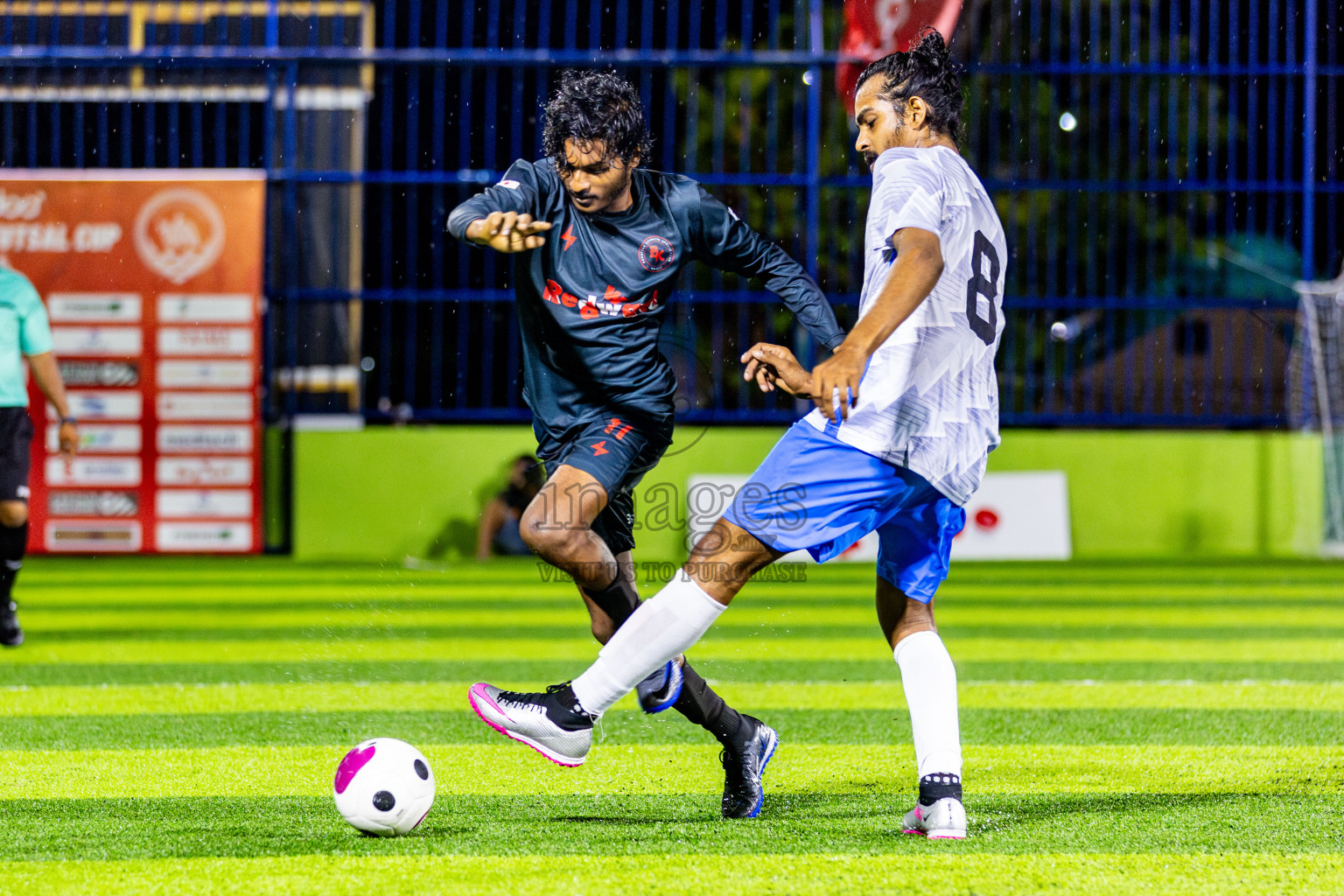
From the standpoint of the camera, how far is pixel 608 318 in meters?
4.07

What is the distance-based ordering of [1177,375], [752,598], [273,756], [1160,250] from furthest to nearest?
[1160,250] < [1177,375] < [752,598] < [273,756]

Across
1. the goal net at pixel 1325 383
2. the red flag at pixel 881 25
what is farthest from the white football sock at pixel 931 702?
the goal net at pixel 1325 383

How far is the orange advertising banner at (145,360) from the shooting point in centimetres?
1285

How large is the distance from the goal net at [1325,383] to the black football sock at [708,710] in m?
10.8

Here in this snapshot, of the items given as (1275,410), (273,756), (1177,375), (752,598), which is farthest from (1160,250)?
(273,756)

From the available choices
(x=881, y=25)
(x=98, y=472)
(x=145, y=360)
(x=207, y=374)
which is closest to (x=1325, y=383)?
(x=881, y=25)

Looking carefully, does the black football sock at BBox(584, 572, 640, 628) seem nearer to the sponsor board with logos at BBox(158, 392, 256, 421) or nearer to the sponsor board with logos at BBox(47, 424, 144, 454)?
the sponsor board with logos at BBox(158, 392, 256, 421)

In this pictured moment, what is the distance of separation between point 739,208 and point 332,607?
224 inches

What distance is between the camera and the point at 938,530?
11.5 ft

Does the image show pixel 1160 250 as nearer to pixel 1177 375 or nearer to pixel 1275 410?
pixel 1177 375

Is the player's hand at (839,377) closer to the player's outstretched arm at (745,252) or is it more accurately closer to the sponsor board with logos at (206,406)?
the player's outstretched arm at (745,252)

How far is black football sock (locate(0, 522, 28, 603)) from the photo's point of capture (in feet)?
23.6

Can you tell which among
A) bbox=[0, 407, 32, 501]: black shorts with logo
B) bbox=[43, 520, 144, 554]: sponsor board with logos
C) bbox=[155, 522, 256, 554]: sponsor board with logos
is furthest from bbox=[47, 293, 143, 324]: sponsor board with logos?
bbox=[0, 407, 32, 501]: black shorts with logo

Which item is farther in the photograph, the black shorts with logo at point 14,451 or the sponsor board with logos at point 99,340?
the sponsor board with logos at point 99,340
